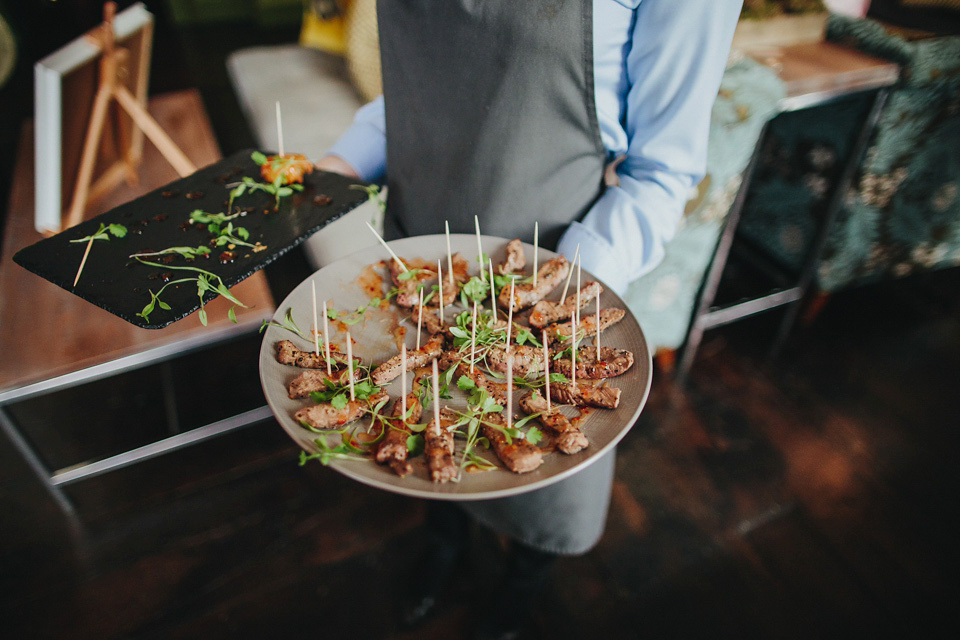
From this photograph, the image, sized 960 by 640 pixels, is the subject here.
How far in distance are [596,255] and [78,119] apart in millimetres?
1749

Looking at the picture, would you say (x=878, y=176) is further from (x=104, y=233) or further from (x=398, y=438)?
(x=104, y=233)

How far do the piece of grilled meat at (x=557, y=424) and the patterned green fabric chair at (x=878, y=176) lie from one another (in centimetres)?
183

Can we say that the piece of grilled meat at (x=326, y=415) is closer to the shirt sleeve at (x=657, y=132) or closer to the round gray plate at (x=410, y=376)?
the round gray plate at (x=410, y=376)

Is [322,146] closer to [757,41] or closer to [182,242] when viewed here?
[182,242]

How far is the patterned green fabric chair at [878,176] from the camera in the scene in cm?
196

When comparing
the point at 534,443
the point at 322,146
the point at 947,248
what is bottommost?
the point at 947,248

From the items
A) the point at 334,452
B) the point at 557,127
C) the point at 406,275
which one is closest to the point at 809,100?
the point at 557,127

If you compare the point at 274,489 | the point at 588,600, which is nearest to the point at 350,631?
the point at 274,489

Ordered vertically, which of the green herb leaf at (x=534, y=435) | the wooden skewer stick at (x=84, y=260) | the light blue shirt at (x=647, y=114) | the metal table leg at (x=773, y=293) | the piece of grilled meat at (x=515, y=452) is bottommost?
the metal table leg at (x=773, y=293)

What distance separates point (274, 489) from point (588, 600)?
1.09 metres

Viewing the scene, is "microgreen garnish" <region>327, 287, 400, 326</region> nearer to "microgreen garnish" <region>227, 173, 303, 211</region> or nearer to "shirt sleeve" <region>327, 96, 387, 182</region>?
"microgreen garnish" <region>227, 173, 303, 211</region>

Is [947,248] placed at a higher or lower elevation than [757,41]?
lower

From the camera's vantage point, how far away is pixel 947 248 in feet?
8.01

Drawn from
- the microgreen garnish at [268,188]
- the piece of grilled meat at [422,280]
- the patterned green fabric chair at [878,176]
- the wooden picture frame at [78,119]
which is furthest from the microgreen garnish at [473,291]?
the patterned green fabric chair at [878,176]
